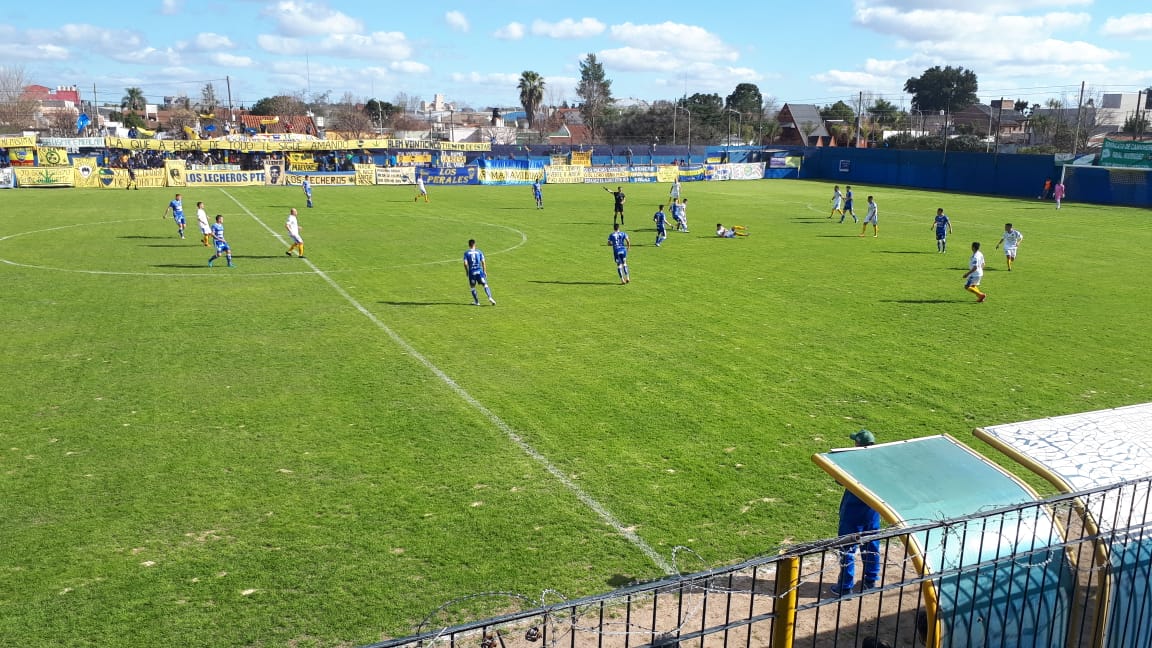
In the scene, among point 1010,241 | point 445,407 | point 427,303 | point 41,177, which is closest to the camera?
point 445,407

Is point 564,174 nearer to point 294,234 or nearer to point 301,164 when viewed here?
point 301,164

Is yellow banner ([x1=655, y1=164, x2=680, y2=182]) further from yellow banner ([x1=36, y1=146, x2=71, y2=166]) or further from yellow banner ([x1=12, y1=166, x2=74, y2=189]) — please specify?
yellow banner ([x1=36, y1=146, x2=71, y2=166])

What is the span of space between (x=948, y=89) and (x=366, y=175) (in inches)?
3188

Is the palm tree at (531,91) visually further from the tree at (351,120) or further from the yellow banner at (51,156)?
the yellow banner at (51,156)

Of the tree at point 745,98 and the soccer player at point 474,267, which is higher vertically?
the tree at point 745,98

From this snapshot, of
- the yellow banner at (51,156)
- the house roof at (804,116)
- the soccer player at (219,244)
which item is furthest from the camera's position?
the house roof at (804,116)

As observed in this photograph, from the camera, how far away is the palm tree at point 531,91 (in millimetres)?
120625

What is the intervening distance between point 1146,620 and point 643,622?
389 centimetres

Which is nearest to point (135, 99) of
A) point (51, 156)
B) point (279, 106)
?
point (279, 106)

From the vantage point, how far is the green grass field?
27.0ft

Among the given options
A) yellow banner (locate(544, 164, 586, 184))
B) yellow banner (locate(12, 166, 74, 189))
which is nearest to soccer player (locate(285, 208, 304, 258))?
yellow banner (locate(12, 166, 74, 189))

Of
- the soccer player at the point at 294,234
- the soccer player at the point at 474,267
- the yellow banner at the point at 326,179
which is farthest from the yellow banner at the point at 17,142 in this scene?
the soccer player at the point at 474,267

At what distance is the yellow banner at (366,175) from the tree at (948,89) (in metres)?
78.2

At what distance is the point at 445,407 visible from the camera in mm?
13070
